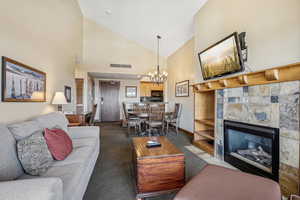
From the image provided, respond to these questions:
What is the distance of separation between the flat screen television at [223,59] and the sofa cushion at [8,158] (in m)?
3.00

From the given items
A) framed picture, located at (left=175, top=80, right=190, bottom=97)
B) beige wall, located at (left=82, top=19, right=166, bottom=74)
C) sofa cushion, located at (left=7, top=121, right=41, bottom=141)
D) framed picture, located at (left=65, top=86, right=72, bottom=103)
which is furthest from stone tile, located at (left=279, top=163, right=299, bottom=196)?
beige wall, located at (left=82, top=19, right=166, bottom=74)

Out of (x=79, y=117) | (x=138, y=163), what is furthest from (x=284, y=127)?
(x=79, y=117)

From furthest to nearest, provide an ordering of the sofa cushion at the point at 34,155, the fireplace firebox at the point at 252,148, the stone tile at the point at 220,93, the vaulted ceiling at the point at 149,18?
the vaulted ceiling at the point at 149,18 → the stone tile at the point at 220,93 → the fireplace firebox at the point at 252,148 → the sofa cushion at the point at 34,155

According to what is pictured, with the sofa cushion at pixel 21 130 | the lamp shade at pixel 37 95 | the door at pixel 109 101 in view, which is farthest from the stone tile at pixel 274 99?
the door at pixel 109 101

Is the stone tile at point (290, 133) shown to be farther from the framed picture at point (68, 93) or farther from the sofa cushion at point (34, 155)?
the framed picture at point (68, 93)

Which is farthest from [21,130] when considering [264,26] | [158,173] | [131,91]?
[131,91]

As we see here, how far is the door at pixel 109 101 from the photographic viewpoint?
23.8 feet

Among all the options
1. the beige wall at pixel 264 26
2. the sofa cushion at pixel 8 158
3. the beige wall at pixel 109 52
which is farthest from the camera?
the beige wall at pixel 109 52

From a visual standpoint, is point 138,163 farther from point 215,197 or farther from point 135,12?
point 135,12

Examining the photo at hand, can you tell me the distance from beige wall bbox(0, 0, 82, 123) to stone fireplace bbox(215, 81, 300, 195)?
3363 mm

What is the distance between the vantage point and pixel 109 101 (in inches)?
287

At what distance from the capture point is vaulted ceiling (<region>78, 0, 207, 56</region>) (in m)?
3.53

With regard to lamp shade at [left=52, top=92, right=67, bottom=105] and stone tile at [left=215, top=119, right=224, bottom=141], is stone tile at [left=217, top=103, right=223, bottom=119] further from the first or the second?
lamp shade at [left=52, top=92, right=67, bottom=105]

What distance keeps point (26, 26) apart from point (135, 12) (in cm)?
306
